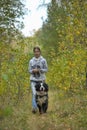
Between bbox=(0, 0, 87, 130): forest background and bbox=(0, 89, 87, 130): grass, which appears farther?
bbox=(0, 0, 87, 130): forest background

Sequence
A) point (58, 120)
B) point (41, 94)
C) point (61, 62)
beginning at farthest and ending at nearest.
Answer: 1. point (61, 62)
2. point (41, 94)
3. point (58, 120)

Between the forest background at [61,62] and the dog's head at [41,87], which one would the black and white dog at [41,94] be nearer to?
the dog's head at [41,87]

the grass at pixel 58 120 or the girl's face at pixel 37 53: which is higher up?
the girl's face at pixel 37 53

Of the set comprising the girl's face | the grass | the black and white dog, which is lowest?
the grass

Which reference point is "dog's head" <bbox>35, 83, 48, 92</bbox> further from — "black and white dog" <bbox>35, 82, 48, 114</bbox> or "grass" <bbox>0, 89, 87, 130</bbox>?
"grass" <bbox>0, 89, 87, 130</bbox>

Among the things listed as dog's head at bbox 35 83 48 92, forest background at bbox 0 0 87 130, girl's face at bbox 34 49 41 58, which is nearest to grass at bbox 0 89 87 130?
forest background at bbox 0 0 87 130

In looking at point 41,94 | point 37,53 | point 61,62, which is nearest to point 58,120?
point 41,94

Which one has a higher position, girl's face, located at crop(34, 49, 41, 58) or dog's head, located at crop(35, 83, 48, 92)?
girl's face, located at crop(34, 49, 41, 58)

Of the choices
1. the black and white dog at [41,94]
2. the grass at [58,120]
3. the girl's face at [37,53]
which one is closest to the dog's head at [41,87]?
the black and white dog at [41,94]

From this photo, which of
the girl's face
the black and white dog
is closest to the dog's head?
the black and white dog

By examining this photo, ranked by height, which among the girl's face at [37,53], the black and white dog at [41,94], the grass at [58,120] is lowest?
the grass at [58,120]

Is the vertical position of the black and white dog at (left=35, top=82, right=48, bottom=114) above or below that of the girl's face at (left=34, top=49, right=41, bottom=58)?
below

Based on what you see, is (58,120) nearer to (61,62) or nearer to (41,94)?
(41,94)

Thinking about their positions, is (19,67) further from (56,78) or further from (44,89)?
(44,89)
